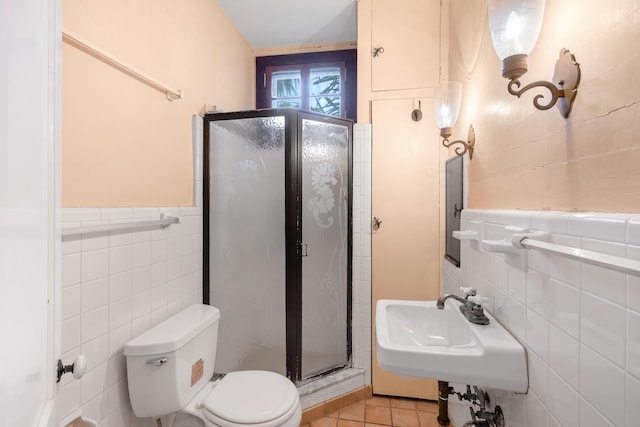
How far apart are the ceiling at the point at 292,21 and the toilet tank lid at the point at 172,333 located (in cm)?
206

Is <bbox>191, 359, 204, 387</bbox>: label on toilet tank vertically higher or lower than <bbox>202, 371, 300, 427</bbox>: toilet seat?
higher

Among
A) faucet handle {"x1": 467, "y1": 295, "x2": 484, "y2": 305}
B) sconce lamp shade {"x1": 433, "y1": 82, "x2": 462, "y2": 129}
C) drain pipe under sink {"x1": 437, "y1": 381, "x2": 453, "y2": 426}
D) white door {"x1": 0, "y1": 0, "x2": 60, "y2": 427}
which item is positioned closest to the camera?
white door {"x1": 0, "y1": 0, "x2": 60, "y2": 427}

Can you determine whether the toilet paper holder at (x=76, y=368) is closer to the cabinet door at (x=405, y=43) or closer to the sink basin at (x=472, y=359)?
the sink basin at (x=472, y=359)

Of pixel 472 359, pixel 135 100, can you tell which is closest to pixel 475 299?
pixel 472 359

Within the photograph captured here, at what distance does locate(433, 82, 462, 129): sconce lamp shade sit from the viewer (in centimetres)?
136

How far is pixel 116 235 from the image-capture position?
1.15m

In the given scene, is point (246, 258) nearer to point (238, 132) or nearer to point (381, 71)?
point (238, 132)

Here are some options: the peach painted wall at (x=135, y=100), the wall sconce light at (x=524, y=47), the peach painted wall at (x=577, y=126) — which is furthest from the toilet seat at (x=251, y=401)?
the wall sconce light at (x=524, y=47)

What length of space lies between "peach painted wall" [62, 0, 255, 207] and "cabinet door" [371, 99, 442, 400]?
121 centimetres

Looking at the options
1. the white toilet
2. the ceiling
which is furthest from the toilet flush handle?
the ceiling

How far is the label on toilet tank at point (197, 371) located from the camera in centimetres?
127

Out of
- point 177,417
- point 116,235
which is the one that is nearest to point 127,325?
point 116,235

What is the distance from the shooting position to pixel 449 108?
138 cm

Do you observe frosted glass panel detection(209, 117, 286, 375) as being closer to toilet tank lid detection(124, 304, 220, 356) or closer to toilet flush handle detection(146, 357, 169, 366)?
toilet tank lid detection(124, 304, 220, 356)
